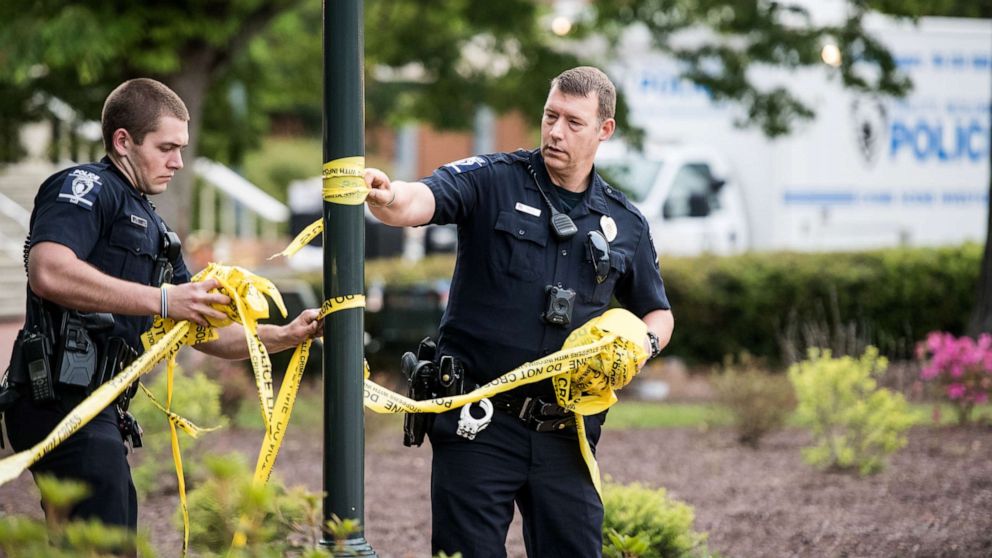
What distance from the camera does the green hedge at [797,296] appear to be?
548 inches

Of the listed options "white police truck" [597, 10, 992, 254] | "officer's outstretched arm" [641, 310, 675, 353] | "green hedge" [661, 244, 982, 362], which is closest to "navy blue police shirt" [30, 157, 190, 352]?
"officer's outstretched arm" [641, 310, 675, 353]

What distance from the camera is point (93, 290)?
3561 mm

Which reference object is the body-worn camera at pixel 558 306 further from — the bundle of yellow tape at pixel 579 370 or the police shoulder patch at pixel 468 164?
the police shoulder patch at pixel 468 164

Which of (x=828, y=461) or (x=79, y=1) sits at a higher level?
(x=79, y=1)

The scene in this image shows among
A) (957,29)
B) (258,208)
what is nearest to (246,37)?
(957,29)

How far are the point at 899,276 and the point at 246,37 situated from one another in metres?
7.98

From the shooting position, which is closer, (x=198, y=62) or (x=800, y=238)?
(x=198, y=62)

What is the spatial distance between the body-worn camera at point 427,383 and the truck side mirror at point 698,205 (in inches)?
563

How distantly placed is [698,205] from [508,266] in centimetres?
1432

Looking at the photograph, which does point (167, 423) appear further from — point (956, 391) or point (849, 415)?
point (956, 391)

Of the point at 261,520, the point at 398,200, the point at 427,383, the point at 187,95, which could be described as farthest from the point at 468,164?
the point at 187,95

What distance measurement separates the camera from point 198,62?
10.9 metres

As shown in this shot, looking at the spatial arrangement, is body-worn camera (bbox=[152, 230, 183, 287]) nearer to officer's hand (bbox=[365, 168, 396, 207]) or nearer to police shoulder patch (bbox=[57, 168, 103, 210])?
police shoulder patch (bbox=[57, 168, 103, 210])

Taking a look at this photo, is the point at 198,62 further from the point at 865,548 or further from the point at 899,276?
the point at 899,276
